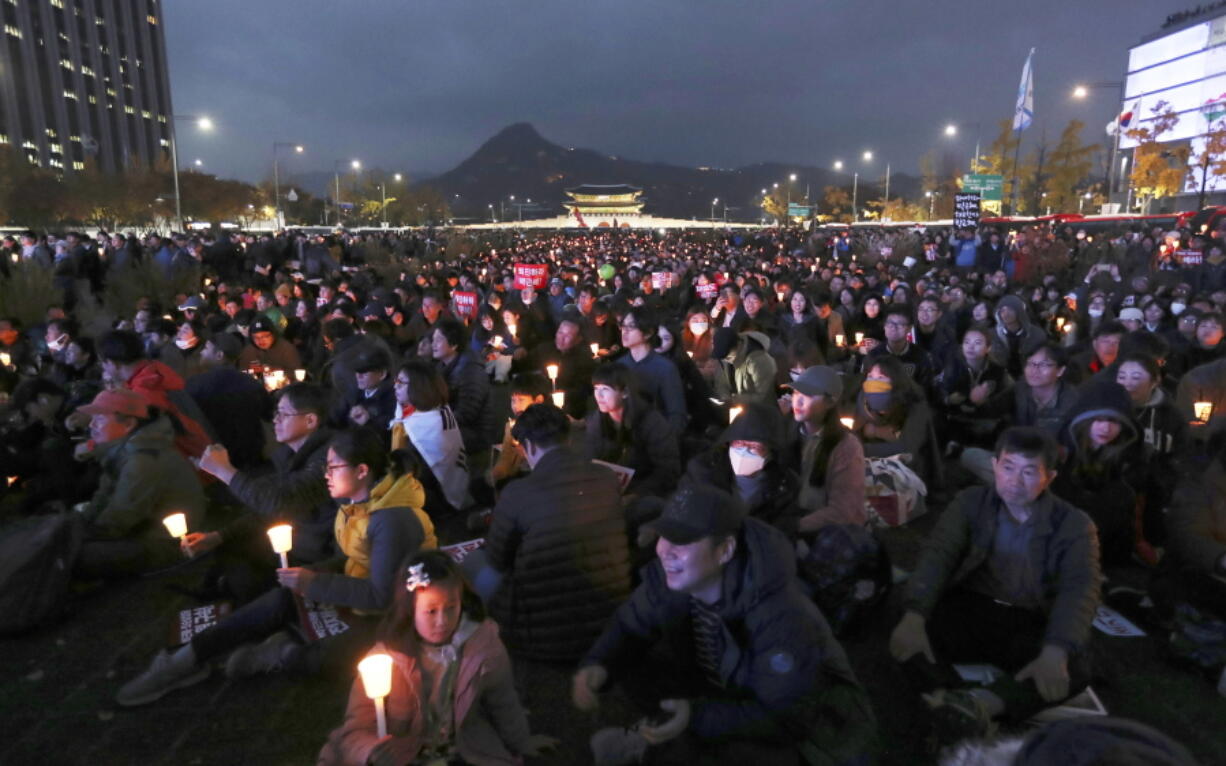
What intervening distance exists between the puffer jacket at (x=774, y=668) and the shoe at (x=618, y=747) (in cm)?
38

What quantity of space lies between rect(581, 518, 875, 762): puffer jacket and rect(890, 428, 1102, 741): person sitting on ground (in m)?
0.77

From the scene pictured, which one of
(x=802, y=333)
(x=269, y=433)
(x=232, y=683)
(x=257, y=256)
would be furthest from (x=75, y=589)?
(x=257, y=256)

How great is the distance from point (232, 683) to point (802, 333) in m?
6.81

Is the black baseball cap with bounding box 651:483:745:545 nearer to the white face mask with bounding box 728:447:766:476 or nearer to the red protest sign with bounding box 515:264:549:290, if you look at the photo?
the white face mask with bounding box 728:447:766:476

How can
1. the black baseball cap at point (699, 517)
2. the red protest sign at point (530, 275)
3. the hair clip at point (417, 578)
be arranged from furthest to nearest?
the red protest sign at point (530, 275)
the hair clip at point (417, 578)
the black baseball cap at point (699, 517)

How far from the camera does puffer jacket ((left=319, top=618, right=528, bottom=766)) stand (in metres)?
2.62

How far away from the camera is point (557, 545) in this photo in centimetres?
337

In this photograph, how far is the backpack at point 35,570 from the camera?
4098 mm

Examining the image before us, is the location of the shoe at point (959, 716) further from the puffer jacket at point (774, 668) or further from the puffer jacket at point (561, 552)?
the puffer jacket at point (561, 552)

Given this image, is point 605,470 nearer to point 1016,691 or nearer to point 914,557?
point 1016,691

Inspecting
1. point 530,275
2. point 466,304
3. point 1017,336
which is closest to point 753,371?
point 1017,336

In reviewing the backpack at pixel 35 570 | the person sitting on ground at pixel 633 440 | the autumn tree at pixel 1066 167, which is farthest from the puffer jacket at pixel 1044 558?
the autumn tree at pixel 1066 167

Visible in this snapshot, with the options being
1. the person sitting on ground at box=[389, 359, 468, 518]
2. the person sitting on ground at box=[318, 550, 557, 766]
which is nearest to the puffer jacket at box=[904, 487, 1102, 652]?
the person sitting on ground at box=[318, 550, 557, 766]

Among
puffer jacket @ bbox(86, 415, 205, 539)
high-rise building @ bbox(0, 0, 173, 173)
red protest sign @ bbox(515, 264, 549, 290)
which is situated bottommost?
puffer jacket @ bbox(86, 415, 205, 539)
